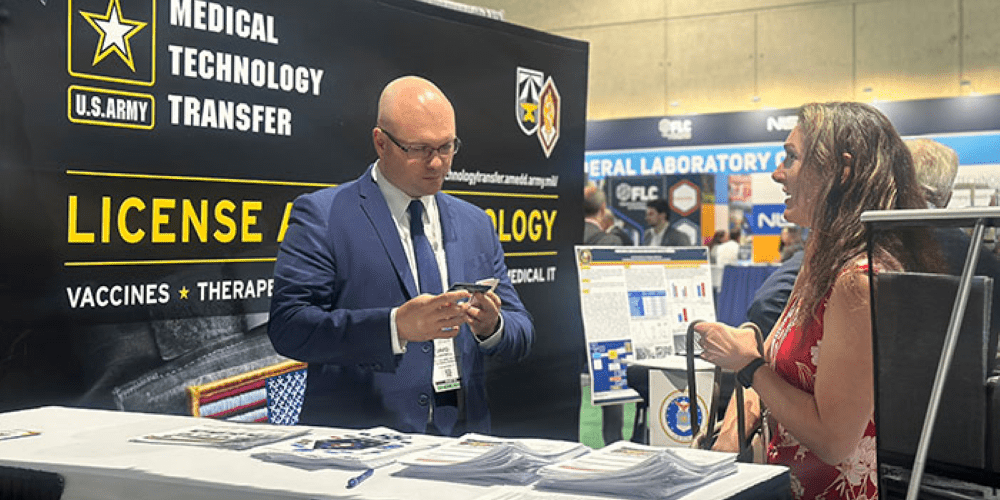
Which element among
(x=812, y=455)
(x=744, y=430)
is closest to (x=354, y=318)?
(x=744, y=430)

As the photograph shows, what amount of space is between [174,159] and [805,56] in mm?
10808

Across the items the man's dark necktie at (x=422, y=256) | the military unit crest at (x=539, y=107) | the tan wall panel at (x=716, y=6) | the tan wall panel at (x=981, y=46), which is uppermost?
the tan wall panel at (x=716, y=6)

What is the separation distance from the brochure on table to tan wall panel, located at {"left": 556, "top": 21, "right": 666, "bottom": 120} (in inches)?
351

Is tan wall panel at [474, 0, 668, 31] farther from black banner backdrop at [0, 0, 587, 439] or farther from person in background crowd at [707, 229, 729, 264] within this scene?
black banner backdrop at [0, 0, 587, 439]

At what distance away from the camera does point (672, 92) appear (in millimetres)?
13633

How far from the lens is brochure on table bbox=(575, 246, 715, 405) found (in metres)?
4.62

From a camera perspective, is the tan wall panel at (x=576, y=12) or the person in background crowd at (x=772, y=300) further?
the tan wall panel at (x=576, y=12)

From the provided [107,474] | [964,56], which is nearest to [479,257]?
[107,474]

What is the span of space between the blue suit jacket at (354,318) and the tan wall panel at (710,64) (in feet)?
36.2

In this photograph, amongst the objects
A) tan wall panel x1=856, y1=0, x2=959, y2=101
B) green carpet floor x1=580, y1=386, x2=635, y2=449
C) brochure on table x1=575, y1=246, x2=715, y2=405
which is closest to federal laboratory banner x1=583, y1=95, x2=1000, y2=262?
tan wall panel x1=856, y1=0, x2=959, y2=101

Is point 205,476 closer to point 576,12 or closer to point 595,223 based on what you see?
point 595,223

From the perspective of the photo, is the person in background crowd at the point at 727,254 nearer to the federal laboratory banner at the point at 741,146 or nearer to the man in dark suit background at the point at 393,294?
the federal laboratory banner at the point at 741,146

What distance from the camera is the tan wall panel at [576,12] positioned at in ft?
45.2

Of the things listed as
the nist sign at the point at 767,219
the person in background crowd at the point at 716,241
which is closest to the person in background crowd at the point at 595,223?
the person in background crowd at the point at 716,241
